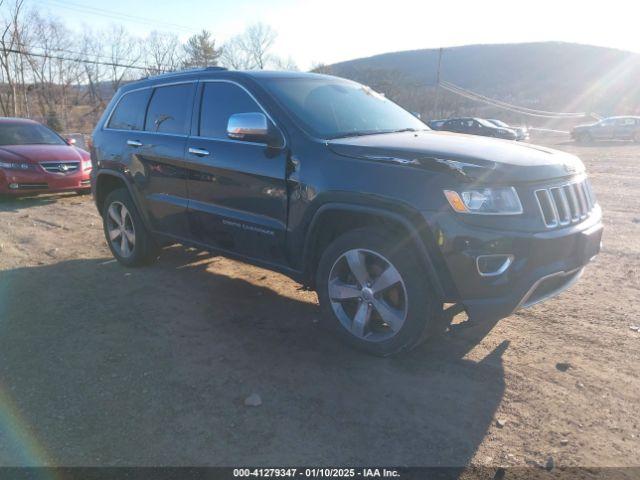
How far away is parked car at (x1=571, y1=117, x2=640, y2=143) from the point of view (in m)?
30.1

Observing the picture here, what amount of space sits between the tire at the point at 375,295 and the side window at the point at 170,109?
2026 millimetres

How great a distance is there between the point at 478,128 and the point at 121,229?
92.0ft

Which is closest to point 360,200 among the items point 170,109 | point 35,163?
point 170,109

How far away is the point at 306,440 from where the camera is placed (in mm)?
2699

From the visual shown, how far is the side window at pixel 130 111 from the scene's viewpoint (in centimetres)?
521

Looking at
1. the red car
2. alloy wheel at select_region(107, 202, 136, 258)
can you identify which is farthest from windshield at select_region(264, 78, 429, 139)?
the red car

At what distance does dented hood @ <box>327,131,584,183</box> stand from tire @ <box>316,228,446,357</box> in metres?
0.52

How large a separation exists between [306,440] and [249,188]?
1995mm

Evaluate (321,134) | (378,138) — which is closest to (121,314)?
(321,134)

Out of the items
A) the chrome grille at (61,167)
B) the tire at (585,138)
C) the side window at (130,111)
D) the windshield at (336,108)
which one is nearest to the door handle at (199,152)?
the windshield at (336,108)

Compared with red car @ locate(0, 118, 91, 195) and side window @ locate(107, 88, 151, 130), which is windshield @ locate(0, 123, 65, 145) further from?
side window @ locate(107, 88, 151, 130)

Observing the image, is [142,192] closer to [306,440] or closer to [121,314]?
[121,314]

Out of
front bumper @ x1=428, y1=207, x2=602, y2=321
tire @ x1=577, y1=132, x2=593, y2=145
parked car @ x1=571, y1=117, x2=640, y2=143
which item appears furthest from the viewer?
tire @ x1=577, y1=132, x2=593, y2=145

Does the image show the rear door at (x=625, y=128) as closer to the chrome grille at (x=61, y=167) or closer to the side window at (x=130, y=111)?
the chrome grille at (x=61, y=167)
